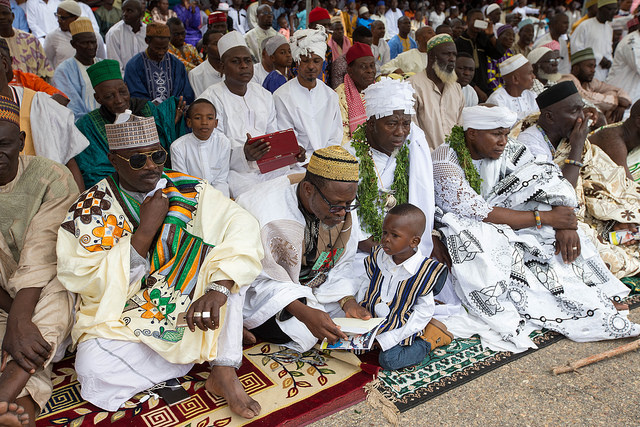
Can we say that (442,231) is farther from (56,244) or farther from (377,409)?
(56,244)

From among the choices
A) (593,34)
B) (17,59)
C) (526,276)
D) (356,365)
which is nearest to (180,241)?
→ (356,365)

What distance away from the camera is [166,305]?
2.67 metres

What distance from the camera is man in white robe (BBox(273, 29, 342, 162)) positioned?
5031 millimetres

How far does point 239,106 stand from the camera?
4773 millimetres

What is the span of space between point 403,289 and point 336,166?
873 mm

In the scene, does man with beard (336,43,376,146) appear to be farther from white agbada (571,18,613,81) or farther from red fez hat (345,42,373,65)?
white agbada (571,18,613,81)

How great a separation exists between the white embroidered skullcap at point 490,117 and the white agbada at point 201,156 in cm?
215

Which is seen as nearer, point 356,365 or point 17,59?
point 356,365

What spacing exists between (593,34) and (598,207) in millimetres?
6465

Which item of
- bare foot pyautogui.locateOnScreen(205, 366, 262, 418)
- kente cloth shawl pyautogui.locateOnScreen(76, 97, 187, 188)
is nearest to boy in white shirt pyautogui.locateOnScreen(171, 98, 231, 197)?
kente cloth shawl pyautogui.locateOnScreen(76, 97, 187, 188)

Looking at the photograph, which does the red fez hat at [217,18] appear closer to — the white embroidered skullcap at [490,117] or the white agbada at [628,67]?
the white embroidered skullcap at [490,117]

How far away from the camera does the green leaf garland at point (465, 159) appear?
3.74 meters

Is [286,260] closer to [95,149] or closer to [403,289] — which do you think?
[403,289]

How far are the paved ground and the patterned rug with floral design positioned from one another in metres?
0.14
